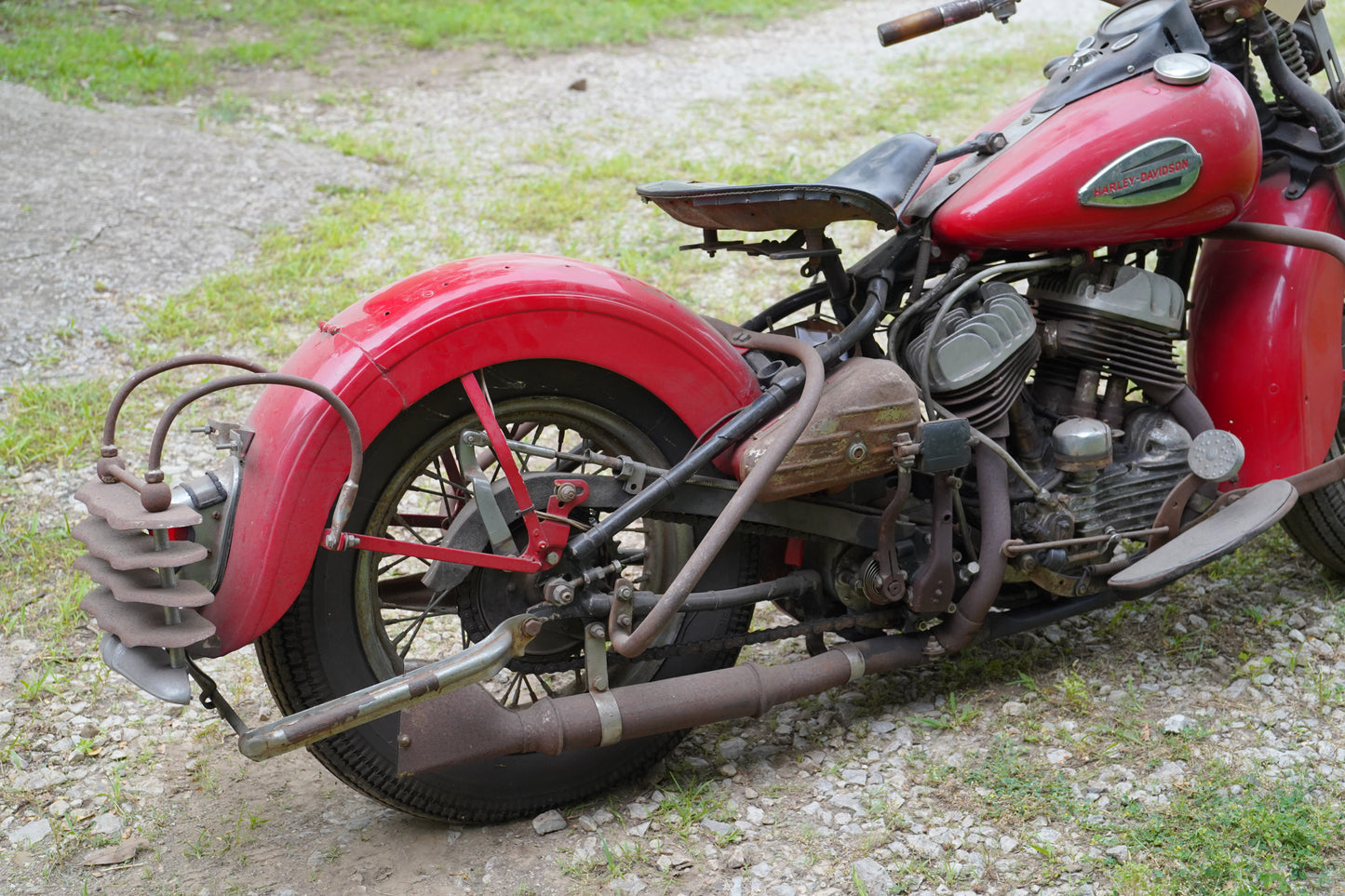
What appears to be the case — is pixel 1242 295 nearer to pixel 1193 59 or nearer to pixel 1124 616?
pixel 1193 59

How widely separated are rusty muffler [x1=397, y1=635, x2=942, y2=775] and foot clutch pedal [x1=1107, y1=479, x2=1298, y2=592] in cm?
76

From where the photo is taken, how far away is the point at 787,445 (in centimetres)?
238

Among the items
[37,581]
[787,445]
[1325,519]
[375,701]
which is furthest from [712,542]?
[37,581]

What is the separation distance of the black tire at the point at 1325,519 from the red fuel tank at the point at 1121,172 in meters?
0.99

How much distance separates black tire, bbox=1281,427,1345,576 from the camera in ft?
11.0

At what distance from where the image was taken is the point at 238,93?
7.73 m

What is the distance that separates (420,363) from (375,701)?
656 millimetres

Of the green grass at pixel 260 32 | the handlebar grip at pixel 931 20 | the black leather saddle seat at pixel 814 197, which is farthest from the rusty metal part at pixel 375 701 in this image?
the green grass at pixel 260 32

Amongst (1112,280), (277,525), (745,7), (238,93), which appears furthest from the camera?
(745,7)

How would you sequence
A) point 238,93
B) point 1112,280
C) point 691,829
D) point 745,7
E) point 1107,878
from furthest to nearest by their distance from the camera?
point 745,7 < point 238,93 < point 1112,280 < point 691,829 < point 1107,878

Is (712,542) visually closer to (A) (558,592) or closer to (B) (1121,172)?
(A) (558,592)

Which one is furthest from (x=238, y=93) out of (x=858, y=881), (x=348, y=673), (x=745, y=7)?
(x=858, y=881)

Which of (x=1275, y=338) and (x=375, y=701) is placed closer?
(x=375, y=701)

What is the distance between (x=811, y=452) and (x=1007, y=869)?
960mm
